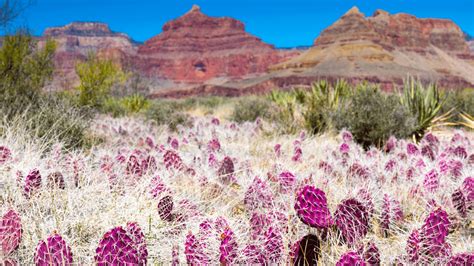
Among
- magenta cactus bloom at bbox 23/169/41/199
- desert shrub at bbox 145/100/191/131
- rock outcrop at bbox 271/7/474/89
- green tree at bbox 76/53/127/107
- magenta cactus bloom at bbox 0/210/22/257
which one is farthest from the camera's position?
rock outcrop at bbox 271/7/474/89

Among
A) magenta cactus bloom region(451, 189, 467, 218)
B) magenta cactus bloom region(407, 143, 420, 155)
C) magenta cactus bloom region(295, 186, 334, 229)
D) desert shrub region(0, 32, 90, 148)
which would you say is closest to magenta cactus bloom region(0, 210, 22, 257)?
magenta cactus bloom region(295, 186, 334, 229)

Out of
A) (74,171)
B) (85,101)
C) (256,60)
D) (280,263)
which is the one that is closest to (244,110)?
(85,101)

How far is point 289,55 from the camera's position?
158125 millimetres

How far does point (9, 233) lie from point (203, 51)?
171m

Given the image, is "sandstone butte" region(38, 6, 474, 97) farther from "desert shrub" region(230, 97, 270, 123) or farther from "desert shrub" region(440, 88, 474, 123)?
"desert shrub" region(440, 88, 474, 123)

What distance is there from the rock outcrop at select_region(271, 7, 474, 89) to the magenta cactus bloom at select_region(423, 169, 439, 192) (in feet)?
197

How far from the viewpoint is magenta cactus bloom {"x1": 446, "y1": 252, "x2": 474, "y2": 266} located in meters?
1.77

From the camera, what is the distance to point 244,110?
37.5ft

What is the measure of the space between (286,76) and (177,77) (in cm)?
8453

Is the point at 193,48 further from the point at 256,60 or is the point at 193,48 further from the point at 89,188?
the point at 89,188

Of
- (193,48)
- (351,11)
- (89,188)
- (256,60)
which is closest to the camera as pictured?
(89,188)

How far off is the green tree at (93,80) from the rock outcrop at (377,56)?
52.1m

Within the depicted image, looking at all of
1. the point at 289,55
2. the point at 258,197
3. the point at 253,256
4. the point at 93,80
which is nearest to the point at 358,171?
the point at 258,197

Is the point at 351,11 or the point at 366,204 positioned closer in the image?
the point at 366,204
